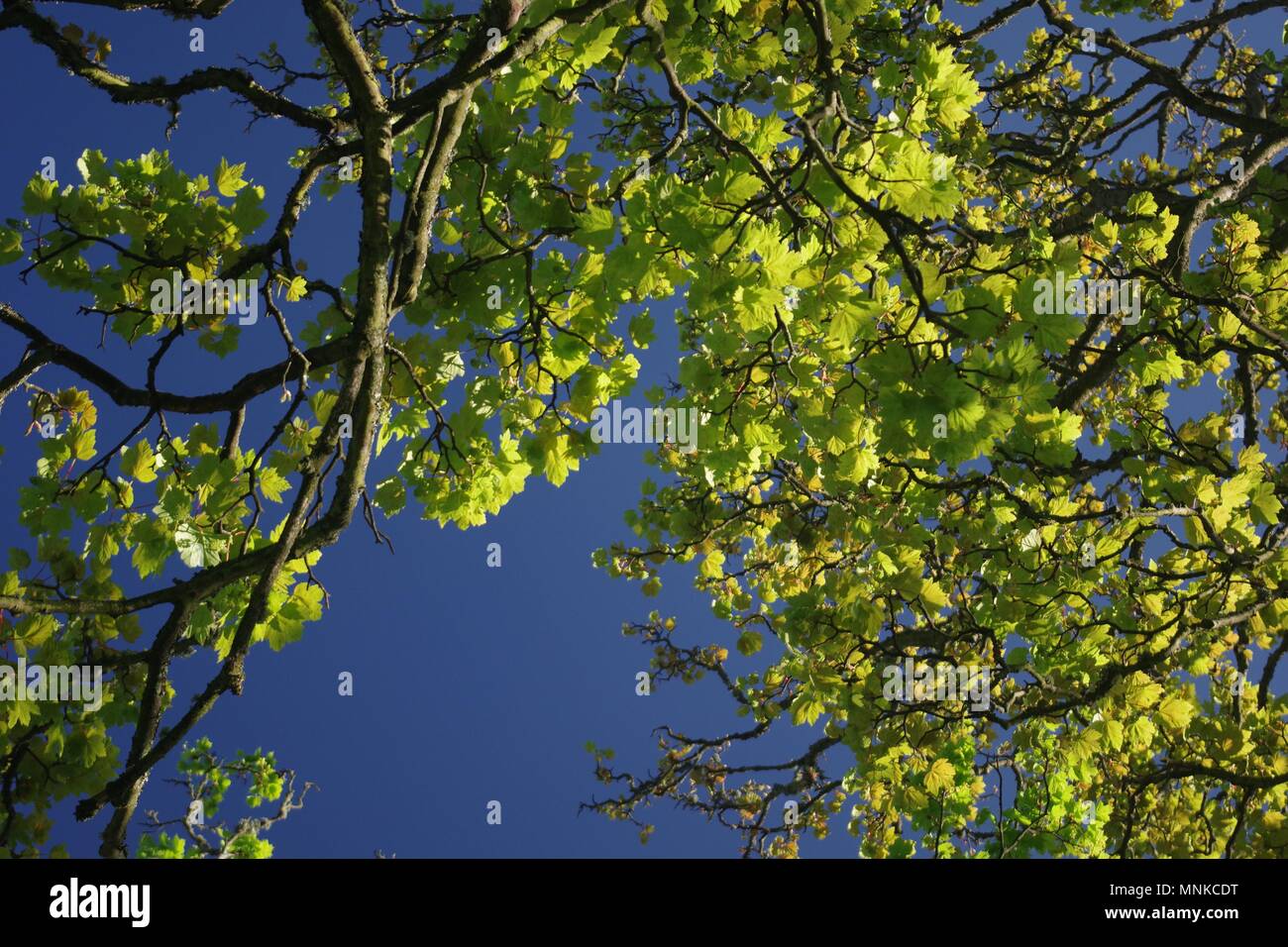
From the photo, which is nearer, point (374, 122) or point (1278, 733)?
point (374, 122)

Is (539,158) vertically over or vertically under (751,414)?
over

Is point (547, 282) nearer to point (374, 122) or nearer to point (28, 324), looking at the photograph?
point (374, 122)

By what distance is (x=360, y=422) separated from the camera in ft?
9.52

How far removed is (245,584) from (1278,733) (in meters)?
6.10

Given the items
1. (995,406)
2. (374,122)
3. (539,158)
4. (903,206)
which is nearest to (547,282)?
(539,158)

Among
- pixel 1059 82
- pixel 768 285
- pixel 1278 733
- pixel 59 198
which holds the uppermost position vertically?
pixel 1059 82

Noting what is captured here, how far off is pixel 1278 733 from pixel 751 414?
4.59 metres

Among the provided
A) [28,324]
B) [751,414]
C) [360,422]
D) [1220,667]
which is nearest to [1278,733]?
[1220,667]
